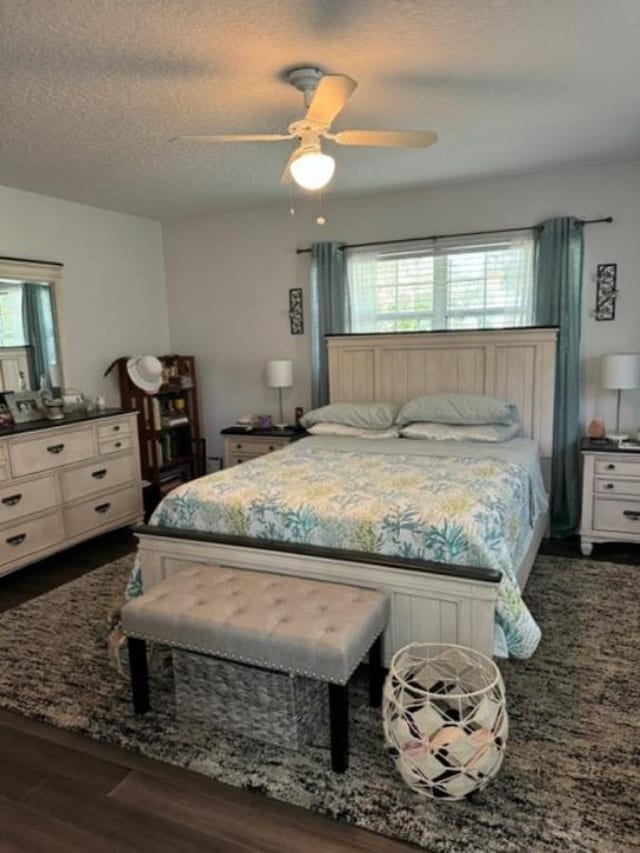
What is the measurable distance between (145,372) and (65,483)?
1.31m

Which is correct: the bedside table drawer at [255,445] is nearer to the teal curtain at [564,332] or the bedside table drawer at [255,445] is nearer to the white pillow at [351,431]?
the white pillow at [351,431]

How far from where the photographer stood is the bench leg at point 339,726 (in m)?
2.01

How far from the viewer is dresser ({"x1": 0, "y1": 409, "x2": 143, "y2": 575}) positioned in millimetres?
3752

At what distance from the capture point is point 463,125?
10.6 ft

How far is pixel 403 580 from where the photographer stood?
244cm

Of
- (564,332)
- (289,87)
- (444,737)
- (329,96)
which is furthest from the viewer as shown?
(564,332)

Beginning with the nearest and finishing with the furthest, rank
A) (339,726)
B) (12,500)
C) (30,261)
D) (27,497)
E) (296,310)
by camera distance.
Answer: (339,726)
(12,500)
(27,497)
(30,261)
(296,310)


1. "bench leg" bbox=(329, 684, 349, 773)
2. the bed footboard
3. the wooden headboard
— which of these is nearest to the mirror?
the wooden headboard

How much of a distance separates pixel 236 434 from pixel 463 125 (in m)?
2.95

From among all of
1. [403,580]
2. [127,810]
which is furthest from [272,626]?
[127,810]

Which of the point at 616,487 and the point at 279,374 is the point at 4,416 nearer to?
the point at 279,374

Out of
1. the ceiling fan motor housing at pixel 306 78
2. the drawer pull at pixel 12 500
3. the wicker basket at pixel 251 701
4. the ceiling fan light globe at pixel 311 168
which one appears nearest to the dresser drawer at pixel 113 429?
the drawer pull at pixel 12 500

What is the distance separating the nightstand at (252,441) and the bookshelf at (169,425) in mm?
571

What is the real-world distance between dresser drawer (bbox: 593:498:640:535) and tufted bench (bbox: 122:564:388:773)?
7.32 ft
